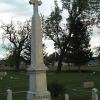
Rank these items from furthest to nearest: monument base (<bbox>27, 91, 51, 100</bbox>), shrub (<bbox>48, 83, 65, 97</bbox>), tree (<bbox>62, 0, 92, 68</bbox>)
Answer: tree (<bbox>62, 0, 92, 68</bbox>) → shrub (<bbox>48, 83, 65, 97</bbox>) → monument base (<bbox>27, 91, 51, 100</bbox>)

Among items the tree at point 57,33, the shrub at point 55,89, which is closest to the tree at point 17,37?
the tree at point 57,33

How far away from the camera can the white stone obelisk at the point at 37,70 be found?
449 inches

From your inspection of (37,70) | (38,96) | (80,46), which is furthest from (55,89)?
(80,46)

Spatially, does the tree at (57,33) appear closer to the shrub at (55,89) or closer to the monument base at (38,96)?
the shrub at (55,89)

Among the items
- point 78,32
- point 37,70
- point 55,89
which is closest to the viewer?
point 37,70

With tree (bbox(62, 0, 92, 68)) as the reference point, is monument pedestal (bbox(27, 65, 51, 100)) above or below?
below

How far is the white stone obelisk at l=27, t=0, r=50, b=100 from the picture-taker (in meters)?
11.4

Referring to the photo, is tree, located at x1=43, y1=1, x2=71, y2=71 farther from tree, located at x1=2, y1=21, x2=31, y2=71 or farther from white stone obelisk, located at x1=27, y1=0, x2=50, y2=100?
white stone obelisk, located at x1=27, y1=0, x2=50, y2=100

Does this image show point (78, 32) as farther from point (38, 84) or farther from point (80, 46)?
point (38, 84)

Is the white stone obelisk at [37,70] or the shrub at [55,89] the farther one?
the shrub at [55,89]

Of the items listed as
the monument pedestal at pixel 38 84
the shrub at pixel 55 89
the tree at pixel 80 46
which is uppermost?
the tree at pixel 80 46

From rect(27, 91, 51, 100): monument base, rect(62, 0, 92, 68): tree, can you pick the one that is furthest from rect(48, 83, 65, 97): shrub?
rect(62, 0, 92, 68): tree

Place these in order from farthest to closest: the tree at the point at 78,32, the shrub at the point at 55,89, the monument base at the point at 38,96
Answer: the tree at the point at 78,32 → the shrub at the point at 55,89 → the monument base at the point at 38,96

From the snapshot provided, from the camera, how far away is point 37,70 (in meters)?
11.3
